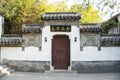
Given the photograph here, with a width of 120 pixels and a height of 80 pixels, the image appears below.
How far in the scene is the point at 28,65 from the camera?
15922mm

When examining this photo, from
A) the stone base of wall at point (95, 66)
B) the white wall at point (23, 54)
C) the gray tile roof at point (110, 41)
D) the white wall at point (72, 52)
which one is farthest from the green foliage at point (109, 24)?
the white wall at point (23, 54)

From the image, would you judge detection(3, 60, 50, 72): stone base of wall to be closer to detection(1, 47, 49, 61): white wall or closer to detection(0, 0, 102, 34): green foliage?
detection(1, 47, 49, 61): white wall

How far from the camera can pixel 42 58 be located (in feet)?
52.3

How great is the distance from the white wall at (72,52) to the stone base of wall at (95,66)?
0.24 meters

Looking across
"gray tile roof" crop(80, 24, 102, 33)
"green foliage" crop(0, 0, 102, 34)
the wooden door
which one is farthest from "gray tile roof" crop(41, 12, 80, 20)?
"green foliage" crop(0, 0, 102, 34)

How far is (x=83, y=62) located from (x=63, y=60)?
1254 millimetres

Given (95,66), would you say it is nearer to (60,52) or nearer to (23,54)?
(60,52)

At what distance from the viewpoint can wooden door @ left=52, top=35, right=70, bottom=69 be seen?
53.1 feet

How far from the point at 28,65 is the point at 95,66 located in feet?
13.2

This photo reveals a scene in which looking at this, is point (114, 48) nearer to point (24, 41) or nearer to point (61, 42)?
point (61, 42)

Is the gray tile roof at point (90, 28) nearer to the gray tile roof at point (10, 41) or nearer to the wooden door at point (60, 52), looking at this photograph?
the wooden door at point (60, 52)

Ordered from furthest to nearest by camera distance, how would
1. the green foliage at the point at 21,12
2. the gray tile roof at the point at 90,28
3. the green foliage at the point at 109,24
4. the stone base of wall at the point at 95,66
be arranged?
1. the green foliage at the point at 21,12
2. the green foliage at the point at 109,24
3. the gray tile roof at the point at 90,28
4. the stone base of wall at the point at 95,66

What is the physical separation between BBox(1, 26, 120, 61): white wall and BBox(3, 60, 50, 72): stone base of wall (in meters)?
0.24

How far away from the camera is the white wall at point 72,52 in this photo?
627 inches
